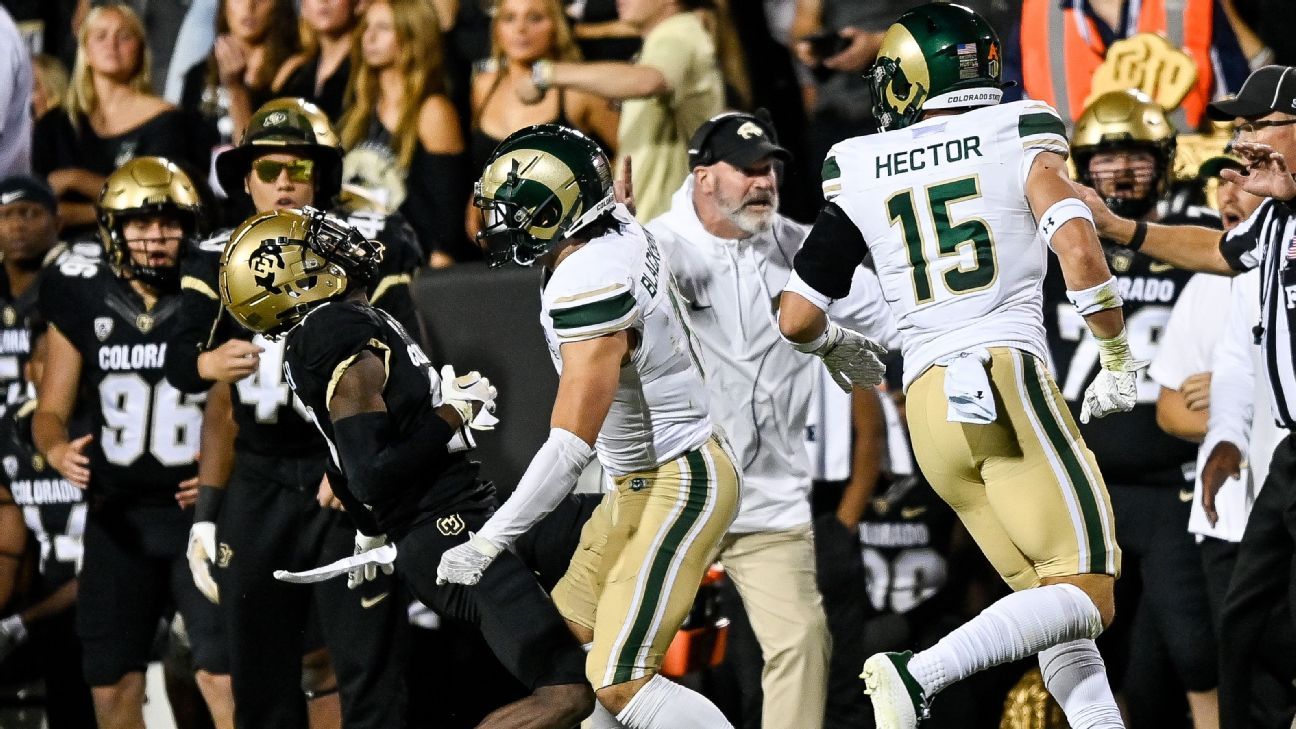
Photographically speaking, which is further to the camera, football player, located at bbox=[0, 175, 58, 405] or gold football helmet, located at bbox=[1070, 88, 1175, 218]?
football player, located at bbox=[0, 175, 58, 405]

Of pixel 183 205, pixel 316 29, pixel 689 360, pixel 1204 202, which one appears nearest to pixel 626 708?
pixel 689 360

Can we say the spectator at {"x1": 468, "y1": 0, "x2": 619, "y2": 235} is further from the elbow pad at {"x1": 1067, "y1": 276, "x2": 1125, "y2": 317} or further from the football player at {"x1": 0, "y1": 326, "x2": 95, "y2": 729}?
the elbow pad at {"x1": 1067, "y1": 276, "x2": 1125, "y2": 317}

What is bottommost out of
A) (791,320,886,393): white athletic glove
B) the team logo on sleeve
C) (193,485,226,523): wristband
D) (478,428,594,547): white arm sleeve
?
(193,485,226,523): wristband

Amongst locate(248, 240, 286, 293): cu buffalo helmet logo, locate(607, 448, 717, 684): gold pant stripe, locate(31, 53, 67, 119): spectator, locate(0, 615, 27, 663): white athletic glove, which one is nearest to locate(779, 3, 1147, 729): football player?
locate(607, 448, 717, 684): gold pant stripe

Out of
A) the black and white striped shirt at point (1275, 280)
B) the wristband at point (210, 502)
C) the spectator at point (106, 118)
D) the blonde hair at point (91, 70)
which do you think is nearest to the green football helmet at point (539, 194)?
the black and white striped shirt at point (1275, 280)

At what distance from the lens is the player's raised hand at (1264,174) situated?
4.43m

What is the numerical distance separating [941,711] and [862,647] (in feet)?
1.23

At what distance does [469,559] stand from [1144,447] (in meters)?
2.68

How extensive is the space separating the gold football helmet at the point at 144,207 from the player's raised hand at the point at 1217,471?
3189 mm

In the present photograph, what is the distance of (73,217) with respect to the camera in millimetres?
7582

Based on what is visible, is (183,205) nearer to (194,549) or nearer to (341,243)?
(194,549)

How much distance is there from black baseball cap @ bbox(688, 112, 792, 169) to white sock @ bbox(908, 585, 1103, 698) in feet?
5.78

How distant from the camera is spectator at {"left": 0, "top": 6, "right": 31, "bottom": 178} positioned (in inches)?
303

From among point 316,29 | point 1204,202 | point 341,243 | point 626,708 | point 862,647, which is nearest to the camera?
point 626,708
